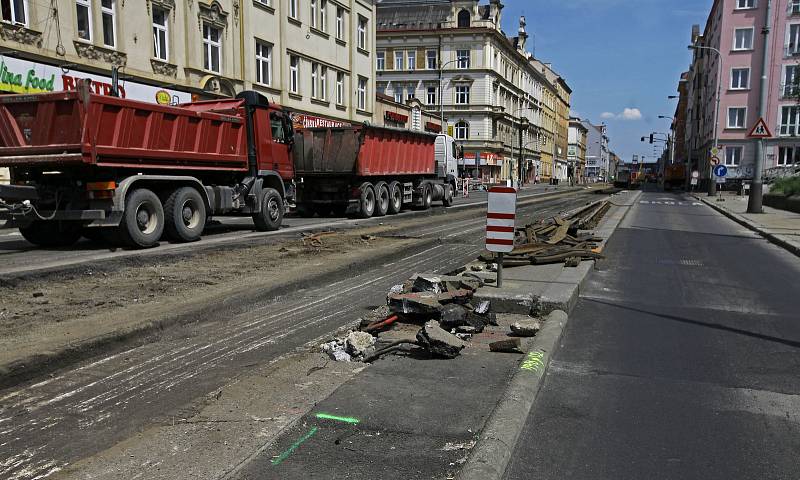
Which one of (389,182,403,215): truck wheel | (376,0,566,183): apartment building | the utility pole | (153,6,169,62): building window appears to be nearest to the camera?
(389,182,403,215): truck wheel

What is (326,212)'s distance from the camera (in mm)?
21734

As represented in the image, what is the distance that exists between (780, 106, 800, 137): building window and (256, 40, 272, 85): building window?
46511mm

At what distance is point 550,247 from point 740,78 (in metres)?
56.5

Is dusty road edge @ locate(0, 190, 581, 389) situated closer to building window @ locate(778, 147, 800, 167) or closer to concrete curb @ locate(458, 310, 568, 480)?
concrete curb @ locate(458, 310, 568, 480)

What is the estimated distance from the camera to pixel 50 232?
37.9ft

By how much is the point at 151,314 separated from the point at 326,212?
51.2 feet

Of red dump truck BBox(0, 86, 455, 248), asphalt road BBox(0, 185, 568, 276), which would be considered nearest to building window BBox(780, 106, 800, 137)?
asphalt road BBox(0, 185, 568, 276)

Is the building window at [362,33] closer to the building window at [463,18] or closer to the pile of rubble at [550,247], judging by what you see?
the pile of rubble at [550,247]

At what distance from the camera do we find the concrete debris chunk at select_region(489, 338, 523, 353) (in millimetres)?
5055

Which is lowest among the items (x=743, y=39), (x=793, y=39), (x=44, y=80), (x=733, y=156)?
(x=733, y=156)

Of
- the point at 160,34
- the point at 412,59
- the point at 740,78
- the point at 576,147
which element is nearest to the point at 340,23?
the point at 160,34

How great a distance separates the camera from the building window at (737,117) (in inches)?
2201

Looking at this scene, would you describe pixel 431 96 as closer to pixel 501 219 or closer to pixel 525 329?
pixel 501 219

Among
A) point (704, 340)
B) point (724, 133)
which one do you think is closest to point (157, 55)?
→ point (704, 340)
